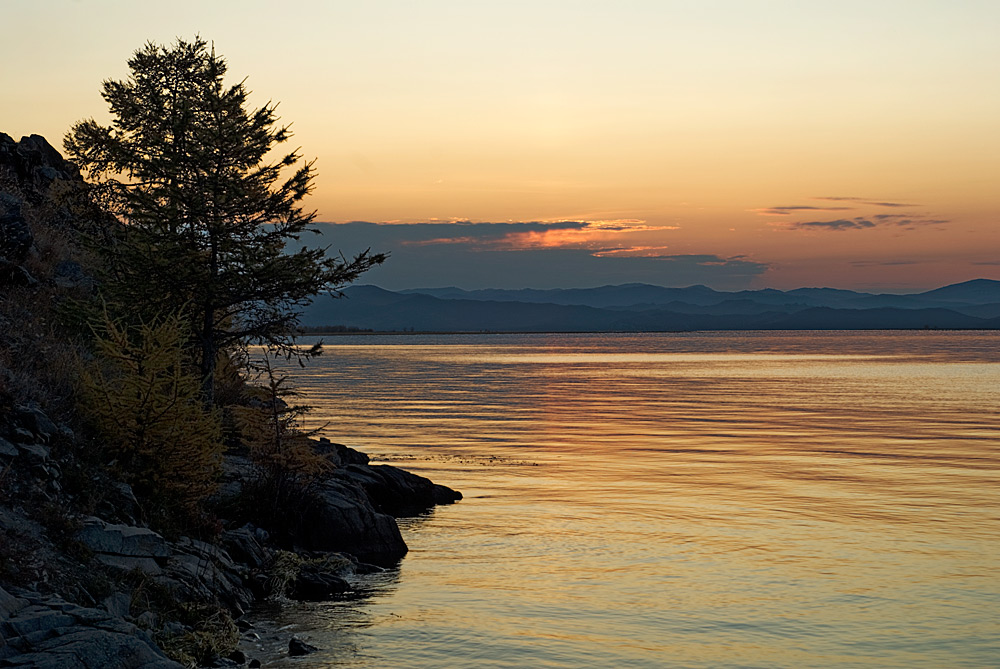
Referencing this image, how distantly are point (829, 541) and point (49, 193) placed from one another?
1112 inches

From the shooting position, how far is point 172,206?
2656 centimetres

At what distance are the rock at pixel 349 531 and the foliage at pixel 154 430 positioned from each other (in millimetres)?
3820

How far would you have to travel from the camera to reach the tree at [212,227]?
2667 cm

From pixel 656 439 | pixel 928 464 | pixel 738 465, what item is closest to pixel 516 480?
pixel 738 465

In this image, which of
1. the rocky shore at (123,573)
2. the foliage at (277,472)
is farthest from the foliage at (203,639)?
the foliage at (277,472)

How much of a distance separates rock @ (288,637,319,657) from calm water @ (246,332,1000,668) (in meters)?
0.29

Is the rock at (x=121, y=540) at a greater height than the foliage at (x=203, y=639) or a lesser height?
greater

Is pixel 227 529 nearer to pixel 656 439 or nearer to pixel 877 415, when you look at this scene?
pixel 656 439

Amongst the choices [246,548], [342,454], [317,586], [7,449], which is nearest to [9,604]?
[7,449]

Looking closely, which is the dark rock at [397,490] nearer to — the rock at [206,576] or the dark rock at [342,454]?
the dark rock at [342,454]

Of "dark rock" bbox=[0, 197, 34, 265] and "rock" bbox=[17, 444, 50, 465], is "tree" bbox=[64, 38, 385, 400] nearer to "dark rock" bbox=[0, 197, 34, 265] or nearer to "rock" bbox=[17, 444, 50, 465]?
"dark rock" bbox=[0, 197, 34, 265]

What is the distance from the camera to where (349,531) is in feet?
73.5

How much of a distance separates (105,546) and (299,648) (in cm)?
354

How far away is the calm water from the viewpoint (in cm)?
1513
